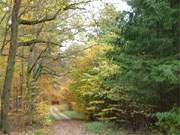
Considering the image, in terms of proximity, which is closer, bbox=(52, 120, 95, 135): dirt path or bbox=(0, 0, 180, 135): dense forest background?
bbox=(0, 0, 180, 135): dense forest background

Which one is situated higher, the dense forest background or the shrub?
the dense forest background

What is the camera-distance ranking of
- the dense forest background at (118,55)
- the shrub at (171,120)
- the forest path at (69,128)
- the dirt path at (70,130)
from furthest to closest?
the forest path at (69,128) < the dirt path at (70,130) < the dense forest background at (118,55) < the shrub at (171,120)

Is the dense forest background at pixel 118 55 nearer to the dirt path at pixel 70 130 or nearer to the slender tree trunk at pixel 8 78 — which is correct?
the slender tree trunk at pixel 8 78

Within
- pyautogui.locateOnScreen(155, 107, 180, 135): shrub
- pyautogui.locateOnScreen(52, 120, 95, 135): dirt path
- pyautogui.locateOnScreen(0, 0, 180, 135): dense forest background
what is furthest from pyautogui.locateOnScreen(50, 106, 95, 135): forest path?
pyautogui.locateOnScreen(155, 107, 180, 135): shrub

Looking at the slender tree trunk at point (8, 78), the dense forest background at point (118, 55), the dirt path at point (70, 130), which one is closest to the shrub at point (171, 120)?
the dense forest background at point (118, 55)

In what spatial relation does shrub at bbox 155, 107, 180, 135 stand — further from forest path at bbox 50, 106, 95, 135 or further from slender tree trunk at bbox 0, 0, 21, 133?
forest path at bbox 50, 106, 95, 135

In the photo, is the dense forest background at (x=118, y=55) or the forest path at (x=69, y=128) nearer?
the dense forest background at (x=118, y=55)

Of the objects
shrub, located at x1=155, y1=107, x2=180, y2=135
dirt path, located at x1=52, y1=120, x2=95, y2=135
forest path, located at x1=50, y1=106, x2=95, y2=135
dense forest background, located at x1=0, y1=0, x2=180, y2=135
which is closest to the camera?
shrub, located at x1=155, y1=107, x2=180, y2=135

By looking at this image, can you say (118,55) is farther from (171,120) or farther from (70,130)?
(70,130)

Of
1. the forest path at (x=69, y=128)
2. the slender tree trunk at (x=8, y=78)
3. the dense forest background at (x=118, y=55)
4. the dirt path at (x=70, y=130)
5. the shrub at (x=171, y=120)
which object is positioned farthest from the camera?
the forest path at (x=69, y=128)

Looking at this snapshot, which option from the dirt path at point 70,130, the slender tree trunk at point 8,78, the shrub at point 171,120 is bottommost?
the dirt path at point 70,130

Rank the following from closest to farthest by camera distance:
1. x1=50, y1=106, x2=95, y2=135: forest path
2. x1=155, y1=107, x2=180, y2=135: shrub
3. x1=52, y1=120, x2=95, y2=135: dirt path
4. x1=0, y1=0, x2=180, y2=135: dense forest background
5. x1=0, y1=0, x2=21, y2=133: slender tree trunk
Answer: x1=155, y1=107, x2=180, y2=135: shrub
x1=0, y1=0, x2=180, y2=135: dense forest background
x1=0, y1=0, x2=21, y2=133: slender tree trunk
x1=52, y1=120, x2=95, y2=135: dirt path
x1=50, y1=106, x2=95, y2=135: forest path

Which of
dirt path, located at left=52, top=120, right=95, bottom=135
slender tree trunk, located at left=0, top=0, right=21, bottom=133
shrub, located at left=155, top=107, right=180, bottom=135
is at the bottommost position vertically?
dirt path, located at left=52, top=120, right=95, bottom=135

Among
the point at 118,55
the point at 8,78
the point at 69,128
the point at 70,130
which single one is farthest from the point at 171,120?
the point at 69,128
